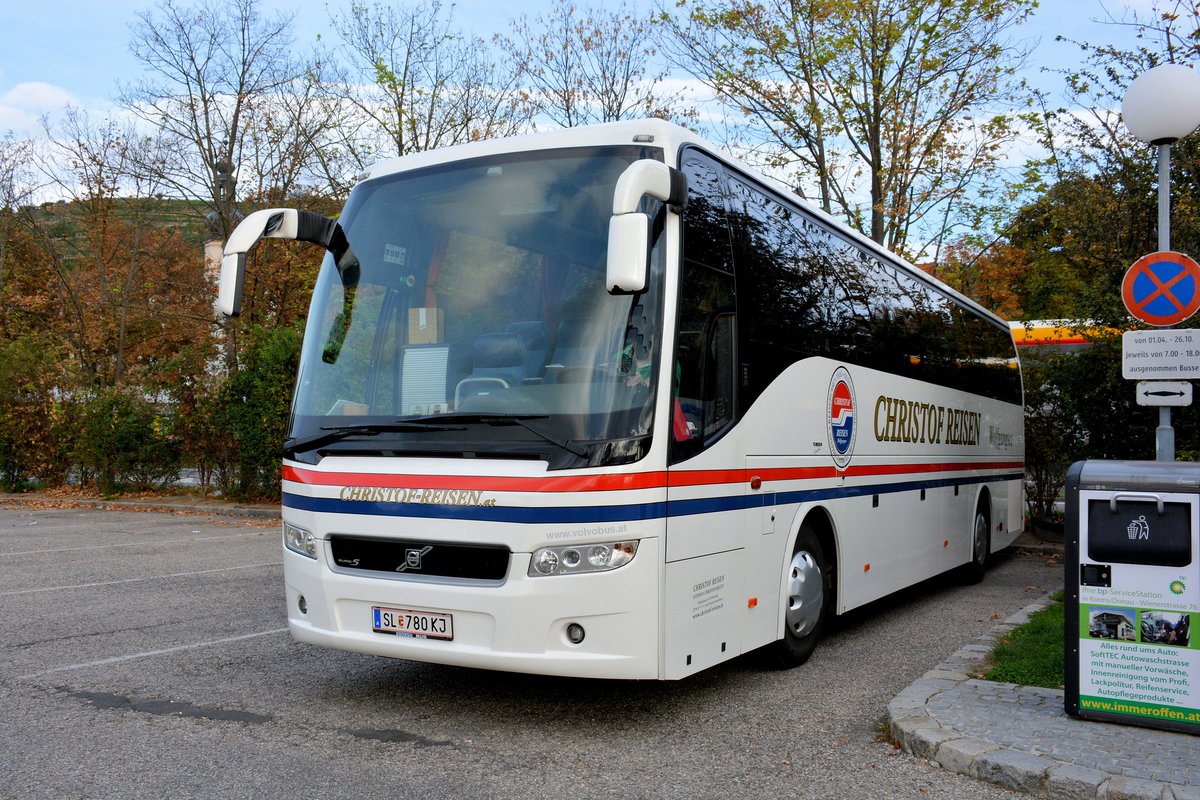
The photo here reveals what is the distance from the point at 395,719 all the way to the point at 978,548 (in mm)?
8441

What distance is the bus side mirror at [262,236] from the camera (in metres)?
6.23

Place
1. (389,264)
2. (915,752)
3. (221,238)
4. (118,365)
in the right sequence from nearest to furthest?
1. (915,752)
2. (389,264)
3. (221,238)
4. (118,365)

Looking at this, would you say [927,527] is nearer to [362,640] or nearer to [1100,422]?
[1100,422]

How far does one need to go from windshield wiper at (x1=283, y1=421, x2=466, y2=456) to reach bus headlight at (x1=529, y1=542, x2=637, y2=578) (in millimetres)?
825

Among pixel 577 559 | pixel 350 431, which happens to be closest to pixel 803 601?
pixel 577 559

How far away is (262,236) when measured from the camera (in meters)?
6.36

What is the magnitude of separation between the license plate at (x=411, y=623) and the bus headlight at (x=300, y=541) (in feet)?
1.88

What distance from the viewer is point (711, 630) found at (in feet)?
19.2

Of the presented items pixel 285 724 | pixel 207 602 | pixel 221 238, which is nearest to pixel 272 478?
pixel 221 238

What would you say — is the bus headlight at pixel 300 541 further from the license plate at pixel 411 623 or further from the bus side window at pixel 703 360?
the bus side window at pixel 703 360

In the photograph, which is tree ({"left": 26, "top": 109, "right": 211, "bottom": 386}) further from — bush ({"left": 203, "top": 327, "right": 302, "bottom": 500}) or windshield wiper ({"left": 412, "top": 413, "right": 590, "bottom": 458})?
windshield wiper ({"left": 412, "top": 413, "right": 590, "bottom": 458})

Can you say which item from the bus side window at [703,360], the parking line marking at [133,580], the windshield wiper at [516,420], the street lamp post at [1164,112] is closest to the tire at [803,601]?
the bus side window at [703,360]

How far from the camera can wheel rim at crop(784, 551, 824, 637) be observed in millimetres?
7098

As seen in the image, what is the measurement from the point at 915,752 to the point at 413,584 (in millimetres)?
2694
